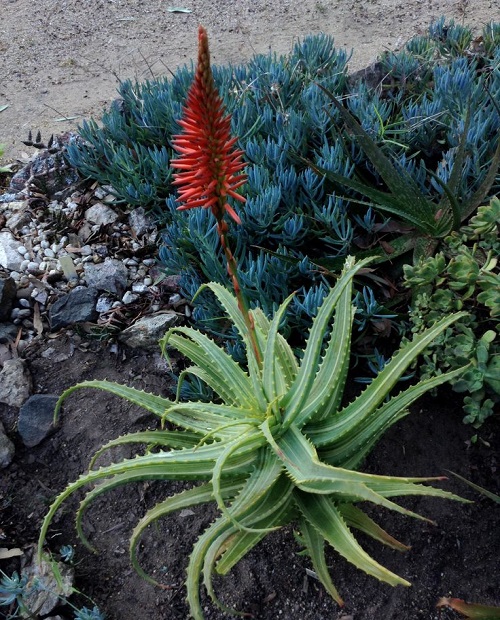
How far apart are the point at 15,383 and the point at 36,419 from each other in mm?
260

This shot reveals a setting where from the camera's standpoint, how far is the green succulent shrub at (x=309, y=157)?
108 inches

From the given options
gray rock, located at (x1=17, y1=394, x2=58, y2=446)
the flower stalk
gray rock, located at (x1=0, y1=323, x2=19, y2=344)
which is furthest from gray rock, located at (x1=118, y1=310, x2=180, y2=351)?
the flower stalk

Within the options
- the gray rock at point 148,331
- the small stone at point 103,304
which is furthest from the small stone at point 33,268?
the gray rock at point 148,331

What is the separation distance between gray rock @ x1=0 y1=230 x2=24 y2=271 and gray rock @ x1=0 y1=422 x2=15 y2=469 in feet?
3.51

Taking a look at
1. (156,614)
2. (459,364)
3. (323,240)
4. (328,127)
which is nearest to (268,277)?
(323,240)

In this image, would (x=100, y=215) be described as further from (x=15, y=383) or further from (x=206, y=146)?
(x=206, y=146)

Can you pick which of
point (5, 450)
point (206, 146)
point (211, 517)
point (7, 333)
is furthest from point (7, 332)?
point (206, 146)

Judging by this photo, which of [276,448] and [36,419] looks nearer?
[276,448]

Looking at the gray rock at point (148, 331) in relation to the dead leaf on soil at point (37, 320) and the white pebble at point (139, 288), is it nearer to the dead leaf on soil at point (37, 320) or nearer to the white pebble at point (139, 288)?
the white pebble at point (139, 288)

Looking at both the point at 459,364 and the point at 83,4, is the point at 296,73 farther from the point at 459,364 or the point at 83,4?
the point at 83,4

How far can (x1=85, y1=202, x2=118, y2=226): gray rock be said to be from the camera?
11.4ft

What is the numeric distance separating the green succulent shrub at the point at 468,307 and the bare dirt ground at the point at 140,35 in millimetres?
3358

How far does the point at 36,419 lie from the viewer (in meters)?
2.67

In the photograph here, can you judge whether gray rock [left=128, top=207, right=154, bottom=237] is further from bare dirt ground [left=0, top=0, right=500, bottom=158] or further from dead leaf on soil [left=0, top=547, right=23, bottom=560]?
bare dirt ground [left=0, top=0, right=500, bottom=158]
